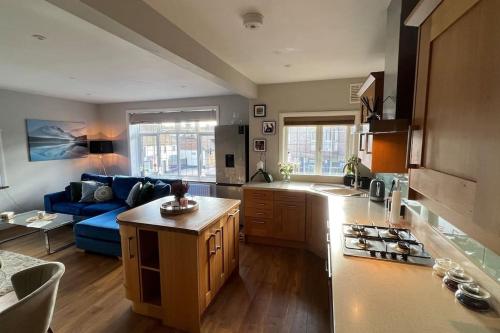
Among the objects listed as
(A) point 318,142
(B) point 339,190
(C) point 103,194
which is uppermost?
(A) point 318,142

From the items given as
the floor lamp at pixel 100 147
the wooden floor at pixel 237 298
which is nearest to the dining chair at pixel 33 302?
the wooden floor at pixel 237 298

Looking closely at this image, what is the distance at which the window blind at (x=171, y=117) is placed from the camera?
4.86 m

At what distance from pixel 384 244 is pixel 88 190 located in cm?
463

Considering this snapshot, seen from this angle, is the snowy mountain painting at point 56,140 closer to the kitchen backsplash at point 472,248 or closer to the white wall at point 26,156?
the white wall at point 26,156

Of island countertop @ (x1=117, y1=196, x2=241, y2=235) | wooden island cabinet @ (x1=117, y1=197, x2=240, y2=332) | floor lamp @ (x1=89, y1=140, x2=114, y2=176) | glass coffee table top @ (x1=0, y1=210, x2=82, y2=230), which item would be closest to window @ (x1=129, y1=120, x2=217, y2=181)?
floor lamp @ (x1=89, y1=140, x2=114, y2=176)

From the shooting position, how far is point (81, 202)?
13.9ft

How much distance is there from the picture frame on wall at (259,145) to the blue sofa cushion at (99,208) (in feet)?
8.06

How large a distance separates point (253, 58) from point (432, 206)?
90.8 inches

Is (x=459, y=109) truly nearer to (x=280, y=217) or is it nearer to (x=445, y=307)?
(x=445, y=307)

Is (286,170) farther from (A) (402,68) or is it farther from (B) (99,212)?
(B) (99,212)

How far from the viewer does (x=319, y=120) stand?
3719 millimetres

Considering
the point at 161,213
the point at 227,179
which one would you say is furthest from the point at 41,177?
Result: the point at 161,213

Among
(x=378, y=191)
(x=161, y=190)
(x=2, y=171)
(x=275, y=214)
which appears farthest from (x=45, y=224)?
(x=378, y=191)

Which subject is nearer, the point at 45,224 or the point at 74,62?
the point at 74,62
